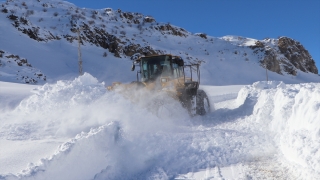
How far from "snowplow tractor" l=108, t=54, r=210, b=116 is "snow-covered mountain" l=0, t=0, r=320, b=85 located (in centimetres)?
1564

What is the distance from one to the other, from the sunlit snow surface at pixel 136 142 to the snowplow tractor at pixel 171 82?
1240 mm

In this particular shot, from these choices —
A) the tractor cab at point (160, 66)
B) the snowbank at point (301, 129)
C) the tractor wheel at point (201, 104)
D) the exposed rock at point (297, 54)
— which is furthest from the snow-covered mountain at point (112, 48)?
the snowbank at point (301, 129)

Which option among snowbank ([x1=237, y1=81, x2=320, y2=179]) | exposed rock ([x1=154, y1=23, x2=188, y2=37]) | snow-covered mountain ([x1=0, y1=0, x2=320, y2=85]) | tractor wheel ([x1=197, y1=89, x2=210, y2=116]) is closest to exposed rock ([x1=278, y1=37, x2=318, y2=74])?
snow-covered mountain ([x1=0, y1=0, x2=320, y2=85])

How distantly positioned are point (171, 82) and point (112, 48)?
29.7 m

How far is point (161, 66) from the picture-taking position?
10891 mm

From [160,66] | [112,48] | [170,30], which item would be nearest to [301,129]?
[160,66]

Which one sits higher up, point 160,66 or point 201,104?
point 160,66

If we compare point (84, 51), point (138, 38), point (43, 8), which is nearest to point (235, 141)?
point (84, 51)

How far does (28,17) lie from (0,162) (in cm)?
3606

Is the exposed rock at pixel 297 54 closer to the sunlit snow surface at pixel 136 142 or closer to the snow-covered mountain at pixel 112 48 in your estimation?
the snow-covered mountain at pixel 112 48

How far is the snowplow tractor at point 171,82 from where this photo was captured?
962 cm

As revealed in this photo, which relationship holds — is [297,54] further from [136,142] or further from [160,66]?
[136,142]

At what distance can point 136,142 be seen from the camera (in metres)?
5.44

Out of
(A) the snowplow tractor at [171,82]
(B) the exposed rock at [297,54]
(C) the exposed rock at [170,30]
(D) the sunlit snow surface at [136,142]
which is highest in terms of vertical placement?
(C) the exposed rock at [170,30]
